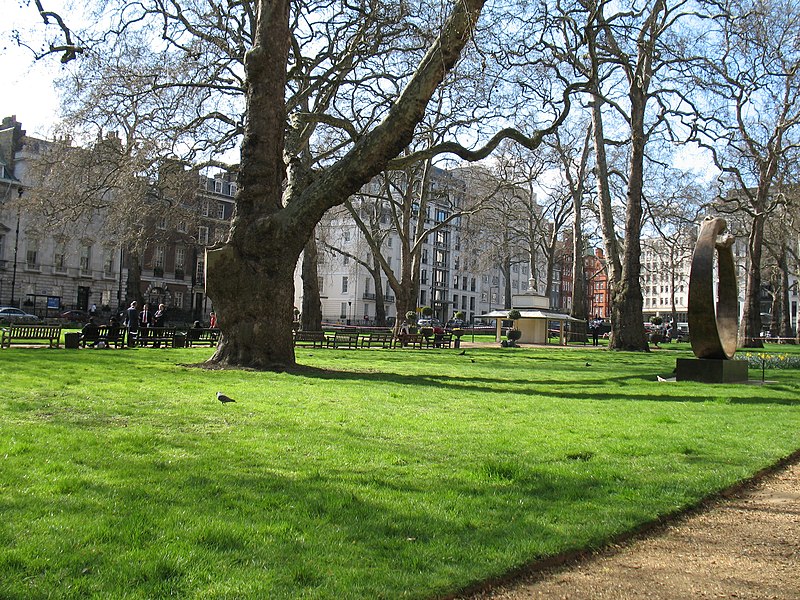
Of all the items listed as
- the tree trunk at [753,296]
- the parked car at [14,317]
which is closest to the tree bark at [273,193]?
the tree trunk at [753,296]

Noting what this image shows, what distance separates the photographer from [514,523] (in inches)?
169

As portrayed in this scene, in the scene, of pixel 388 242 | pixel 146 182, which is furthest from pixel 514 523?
pixel 388 242

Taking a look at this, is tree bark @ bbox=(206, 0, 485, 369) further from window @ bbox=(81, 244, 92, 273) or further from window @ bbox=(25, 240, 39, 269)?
window @ bbox=(81, 244, 92, 273)

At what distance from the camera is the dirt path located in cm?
347

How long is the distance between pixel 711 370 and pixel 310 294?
2086 centimetres

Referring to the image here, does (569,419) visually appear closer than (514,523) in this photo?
No

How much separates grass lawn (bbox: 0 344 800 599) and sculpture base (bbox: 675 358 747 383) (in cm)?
355

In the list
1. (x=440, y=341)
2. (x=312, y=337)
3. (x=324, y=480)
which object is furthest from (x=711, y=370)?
(x=440, y=341)

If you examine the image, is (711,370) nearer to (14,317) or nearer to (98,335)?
(98,335)

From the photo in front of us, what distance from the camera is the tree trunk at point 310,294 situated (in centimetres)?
3206

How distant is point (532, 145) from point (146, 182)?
37.6 ft

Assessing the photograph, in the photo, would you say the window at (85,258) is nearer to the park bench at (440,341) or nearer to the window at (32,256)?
the window at (32,256)

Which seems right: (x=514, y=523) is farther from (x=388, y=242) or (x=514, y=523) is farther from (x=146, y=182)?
(x=388, y=242)

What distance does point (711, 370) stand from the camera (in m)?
14.5
